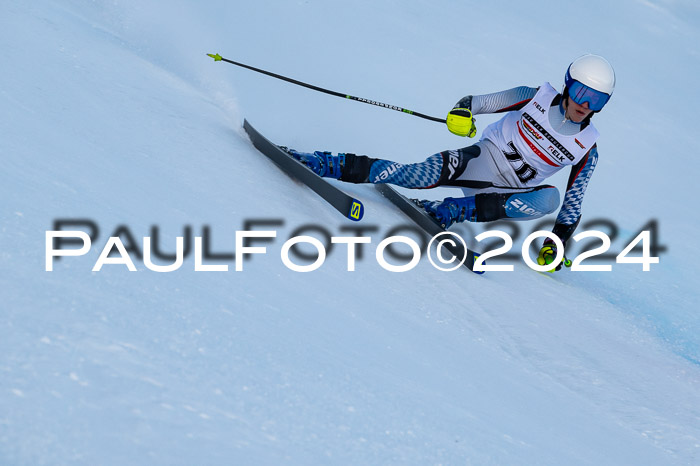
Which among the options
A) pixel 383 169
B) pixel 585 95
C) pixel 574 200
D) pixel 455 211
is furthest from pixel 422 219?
pixel 585 95

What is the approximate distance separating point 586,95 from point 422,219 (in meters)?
0.85

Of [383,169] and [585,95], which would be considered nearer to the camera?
[585,95]

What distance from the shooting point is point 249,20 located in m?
5.29

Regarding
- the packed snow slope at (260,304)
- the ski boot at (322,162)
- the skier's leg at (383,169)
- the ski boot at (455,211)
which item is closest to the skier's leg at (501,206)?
Result: the ski boot at (455,211)

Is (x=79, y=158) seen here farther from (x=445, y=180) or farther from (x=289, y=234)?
(x=445, y=180)

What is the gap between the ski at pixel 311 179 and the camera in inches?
117

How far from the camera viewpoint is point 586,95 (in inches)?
122

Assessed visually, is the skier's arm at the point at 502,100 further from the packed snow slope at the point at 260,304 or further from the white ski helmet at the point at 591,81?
the packed snow slope at the point at 260,304

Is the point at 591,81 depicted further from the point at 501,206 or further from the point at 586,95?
the point at 501,206

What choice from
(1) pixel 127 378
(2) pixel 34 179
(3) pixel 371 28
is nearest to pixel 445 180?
(2) pixel 34 179

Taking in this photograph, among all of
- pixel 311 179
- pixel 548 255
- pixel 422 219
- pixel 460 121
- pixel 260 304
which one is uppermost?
pixel 460 121

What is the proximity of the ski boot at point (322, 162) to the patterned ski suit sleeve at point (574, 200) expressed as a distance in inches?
38.0

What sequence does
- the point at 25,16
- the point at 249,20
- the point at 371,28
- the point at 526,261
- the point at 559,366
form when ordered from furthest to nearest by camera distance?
the point at 371,28, the point at 249,20, the point at 526,261, the point at 25,16, the point at 559,366

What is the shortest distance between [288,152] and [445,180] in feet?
2.35
